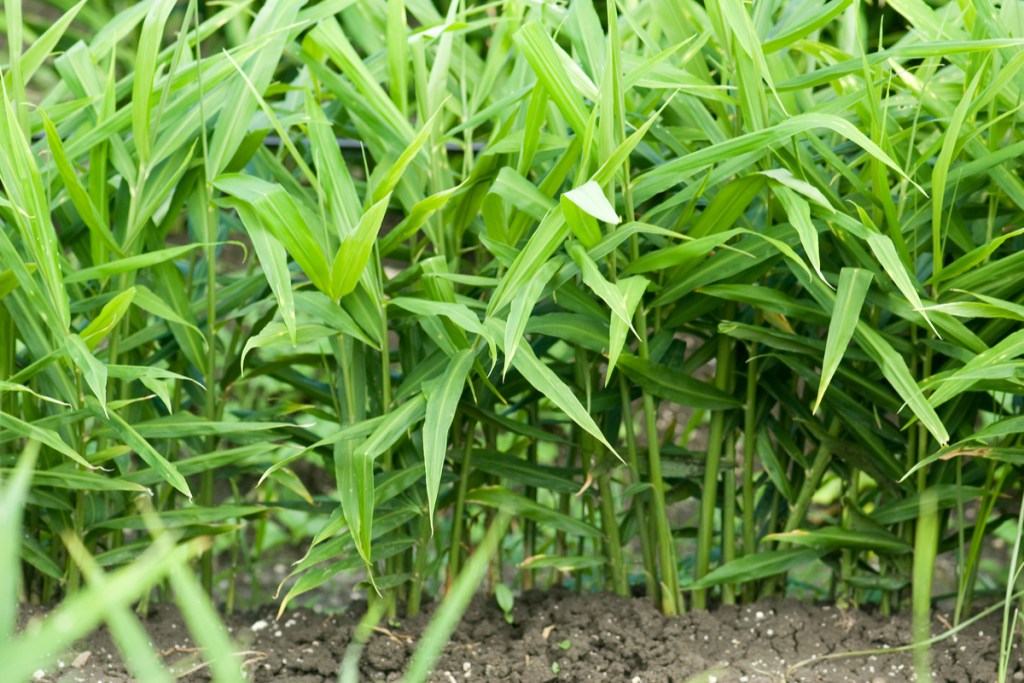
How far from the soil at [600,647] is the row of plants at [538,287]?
4 centimetres

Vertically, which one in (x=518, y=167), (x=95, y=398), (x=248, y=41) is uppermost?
(x=248, y=41)

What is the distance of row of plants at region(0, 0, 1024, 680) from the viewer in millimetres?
1028

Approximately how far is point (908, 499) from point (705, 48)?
1.79 feet

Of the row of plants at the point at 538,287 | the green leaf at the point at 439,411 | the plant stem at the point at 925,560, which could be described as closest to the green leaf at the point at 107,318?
the row of plants at the point at 538,287

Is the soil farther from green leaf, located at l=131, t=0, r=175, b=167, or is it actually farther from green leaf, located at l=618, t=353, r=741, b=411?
green leaf, located at l=131, t=0, r=175, b=167

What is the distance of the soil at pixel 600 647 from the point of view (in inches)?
44.7

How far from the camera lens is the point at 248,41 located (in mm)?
1150

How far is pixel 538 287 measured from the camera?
99 centimetres

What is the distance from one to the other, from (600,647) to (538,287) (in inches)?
17.0

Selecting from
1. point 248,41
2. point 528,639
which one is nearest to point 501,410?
point 528,639

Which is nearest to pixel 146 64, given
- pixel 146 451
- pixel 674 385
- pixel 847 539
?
pixel 146 451

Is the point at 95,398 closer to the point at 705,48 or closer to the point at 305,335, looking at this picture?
the point at 305,335

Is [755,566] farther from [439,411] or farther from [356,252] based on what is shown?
[356,252]

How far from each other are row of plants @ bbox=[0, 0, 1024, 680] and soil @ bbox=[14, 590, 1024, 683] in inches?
1.7
